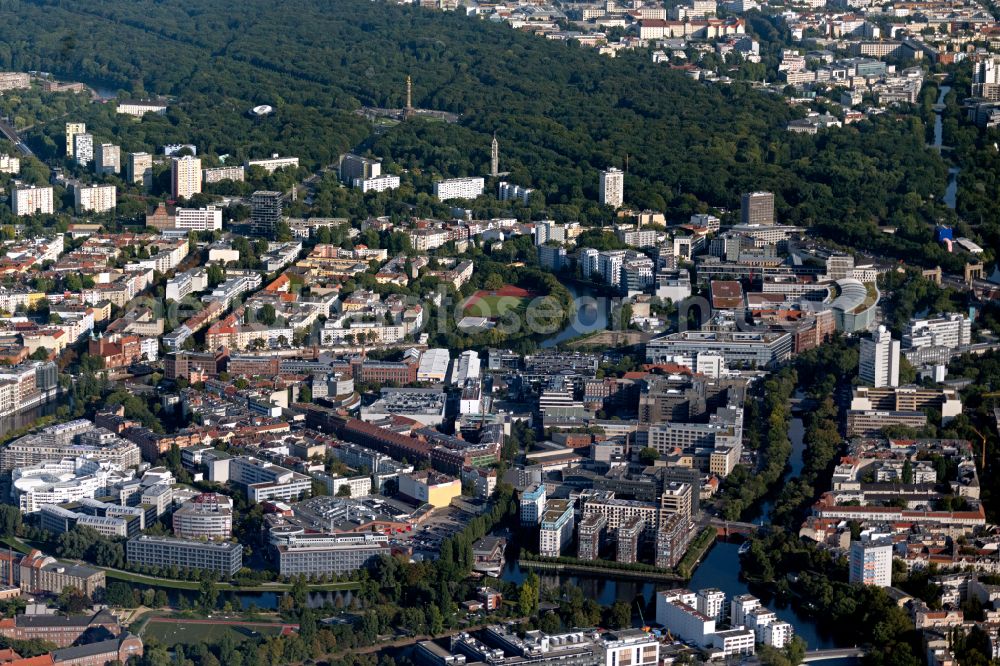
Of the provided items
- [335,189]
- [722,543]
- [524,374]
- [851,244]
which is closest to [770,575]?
[722,543]

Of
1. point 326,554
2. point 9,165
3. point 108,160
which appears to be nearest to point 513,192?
point 108,160

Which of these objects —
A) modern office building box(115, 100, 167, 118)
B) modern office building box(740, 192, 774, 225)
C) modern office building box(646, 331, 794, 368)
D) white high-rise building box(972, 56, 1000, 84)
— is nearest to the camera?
modern office building box(646, 331, 794, 368)

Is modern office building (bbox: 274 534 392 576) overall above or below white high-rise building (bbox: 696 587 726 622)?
above

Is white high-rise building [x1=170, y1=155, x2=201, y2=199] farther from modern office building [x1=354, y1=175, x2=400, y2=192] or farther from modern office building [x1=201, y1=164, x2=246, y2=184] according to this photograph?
modern office building [x1=354, y1=175, x2=400, y2=192]

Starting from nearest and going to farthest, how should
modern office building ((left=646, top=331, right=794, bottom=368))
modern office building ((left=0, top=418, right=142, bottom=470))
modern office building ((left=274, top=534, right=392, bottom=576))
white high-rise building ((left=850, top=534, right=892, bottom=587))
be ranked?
1. white high-rise building ((left=850, top=534, right=892, bottom=587))
2. modern office building ((left=274, top=534, right=392, bottom=576))
3. modern office building ((left=0, top=418, right=142, bottom=470))
4. modern office building ((left=646, top=331, right=794, bottom=368))

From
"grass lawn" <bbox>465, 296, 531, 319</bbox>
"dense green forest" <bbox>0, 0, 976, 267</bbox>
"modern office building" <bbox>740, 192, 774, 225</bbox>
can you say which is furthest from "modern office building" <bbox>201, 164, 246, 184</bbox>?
"grass lawn" <bbox>465, 296, 531, 319</bbox>

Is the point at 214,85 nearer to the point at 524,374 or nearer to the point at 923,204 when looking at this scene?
the point at 923,204

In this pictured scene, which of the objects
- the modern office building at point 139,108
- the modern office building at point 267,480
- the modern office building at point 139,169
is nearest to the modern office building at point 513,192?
the modern office building at point 139,169
